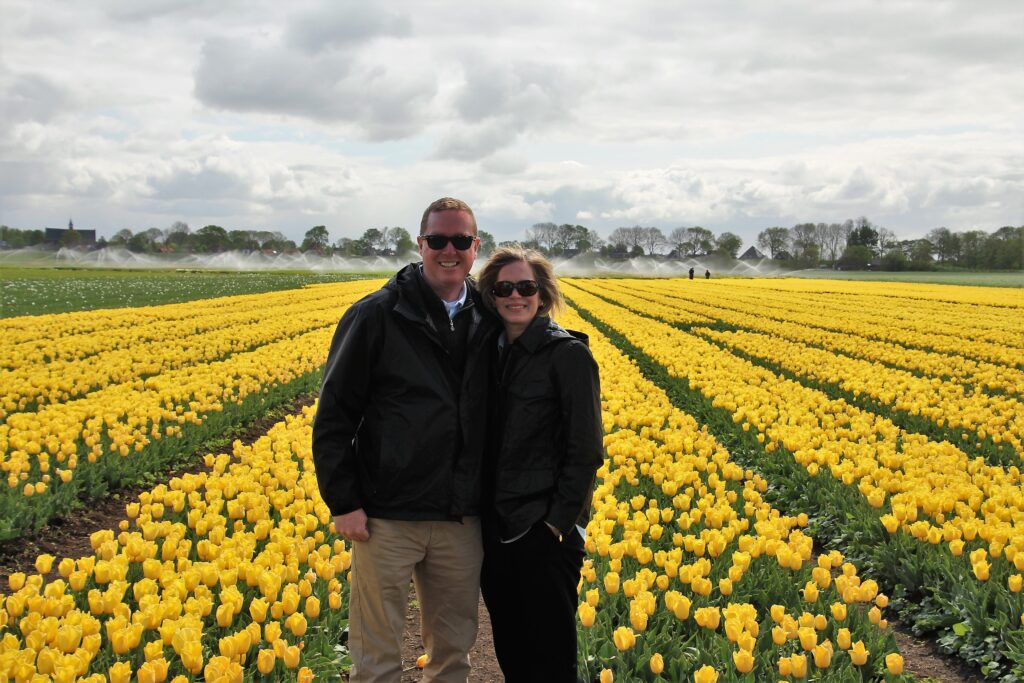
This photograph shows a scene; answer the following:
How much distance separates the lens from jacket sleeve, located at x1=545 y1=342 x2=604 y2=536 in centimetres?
312

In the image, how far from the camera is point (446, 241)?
322 centimetres

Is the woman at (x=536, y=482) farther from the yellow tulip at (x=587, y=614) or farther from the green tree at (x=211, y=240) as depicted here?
the green tree at (x=211, y=240)

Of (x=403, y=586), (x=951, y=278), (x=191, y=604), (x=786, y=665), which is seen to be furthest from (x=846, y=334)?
(x=951, y=278)

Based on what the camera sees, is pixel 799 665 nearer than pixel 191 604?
Yes

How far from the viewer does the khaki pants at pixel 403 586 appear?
314 cm

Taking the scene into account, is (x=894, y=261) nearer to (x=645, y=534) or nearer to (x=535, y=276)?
(x=645, y=534)

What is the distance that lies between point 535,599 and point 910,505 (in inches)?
134

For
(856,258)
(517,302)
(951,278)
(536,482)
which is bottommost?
(536,482)

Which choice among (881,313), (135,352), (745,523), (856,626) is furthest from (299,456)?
(881,313)

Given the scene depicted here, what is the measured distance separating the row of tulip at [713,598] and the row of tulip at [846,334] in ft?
24.9

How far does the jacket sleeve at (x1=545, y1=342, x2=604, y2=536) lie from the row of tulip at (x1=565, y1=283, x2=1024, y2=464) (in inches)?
247

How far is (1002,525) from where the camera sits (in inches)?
190

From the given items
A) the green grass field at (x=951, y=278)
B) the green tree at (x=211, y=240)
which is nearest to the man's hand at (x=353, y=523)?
the green grass field at (x=951, y=278)

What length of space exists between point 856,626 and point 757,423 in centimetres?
453
